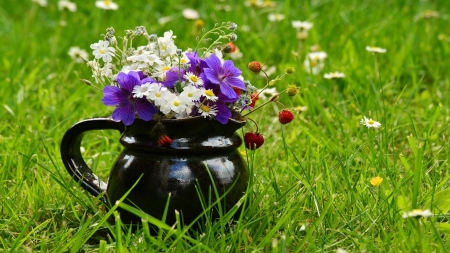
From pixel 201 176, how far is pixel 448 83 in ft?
6.15

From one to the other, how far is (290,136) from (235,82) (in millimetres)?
1034

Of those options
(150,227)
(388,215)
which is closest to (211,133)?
(150,227)

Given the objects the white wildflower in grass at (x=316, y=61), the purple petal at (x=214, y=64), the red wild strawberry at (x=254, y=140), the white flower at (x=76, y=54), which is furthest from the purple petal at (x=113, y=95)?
the white flower at (x=76, y=54)

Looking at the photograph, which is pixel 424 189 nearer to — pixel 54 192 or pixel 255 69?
pixel 255 69

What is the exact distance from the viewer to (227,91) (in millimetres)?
1604

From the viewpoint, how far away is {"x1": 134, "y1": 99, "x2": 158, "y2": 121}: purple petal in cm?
159

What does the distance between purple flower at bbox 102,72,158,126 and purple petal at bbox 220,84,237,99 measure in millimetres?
169

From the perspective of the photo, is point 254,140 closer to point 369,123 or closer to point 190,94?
point 190,94

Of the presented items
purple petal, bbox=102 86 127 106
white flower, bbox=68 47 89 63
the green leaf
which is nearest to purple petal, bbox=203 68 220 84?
purple petal, bbox=102 86 127 106

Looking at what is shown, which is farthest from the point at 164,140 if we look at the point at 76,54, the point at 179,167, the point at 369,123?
the point at 76,54

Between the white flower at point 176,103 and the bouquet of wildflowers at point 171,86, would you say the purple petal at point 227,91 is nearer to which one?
the bouquet of wildflowers at point 171,86

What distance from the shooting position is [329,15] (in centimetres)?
421

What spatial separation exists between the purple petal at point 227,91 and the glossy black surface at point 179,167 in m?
0.08

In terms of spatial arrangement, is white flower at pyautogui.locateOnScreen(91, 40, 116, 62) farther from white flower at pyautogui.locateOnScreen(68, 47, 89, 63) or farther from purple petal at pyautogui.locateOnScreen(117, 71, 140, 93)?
white flower at pyautogui.locateOnScreen(68, 47, 89, 63)
